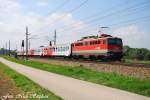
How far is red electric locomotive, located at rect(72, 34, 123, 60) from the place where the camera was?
3854cm

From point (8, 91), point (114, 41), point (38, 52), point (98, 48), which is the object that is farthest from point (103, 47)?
point (38, 52)

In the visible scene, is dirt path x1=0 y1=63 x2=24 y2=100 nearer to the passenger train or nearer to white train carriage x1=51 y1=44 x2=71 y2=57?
the passenger train

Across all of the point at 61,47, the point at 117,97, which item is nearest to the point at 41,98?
the point at 117,97

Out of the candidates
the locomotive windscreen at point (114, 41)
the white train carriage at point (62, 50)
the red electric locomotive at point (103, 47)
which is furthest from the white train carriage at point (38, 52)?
the locomotive windscreen at point (114, 41)

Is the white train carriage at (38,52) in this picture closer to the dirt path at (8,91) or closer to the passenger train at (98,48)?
the passenger train at (98,48)

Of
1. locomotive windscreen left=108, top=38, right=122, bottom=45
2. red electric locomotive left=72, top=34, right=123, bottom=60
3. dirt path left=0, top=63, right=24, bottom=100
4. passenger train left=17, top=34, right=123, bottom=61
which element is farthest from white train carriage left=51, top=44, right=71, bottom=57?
dirt path left=0, top=63, right=24, bottom=100

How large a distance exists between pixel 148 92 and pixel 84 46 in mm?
30778

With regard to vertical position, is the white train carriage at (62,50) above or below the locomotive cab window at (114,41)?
below

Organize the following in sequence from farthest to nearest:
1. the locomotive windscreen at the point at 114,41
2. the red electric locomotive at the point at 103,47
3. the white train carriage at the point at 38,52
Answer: the white train carriage at the point at 38,52 → the locomotive windscreen at the point at 114,41 → the red electric locomotive at the point at 103,47

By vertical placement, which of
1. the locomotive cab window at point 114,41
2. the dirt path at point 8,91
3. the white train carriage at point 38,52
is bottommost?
the dirt path at point 8,91

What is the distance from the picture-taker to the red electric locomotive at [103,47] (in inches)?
1517

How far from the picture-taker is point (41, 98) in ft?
42.5

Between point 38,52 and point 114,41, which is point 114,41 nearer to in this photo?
point 114,41

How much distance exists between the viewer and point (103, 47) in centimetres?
3909
